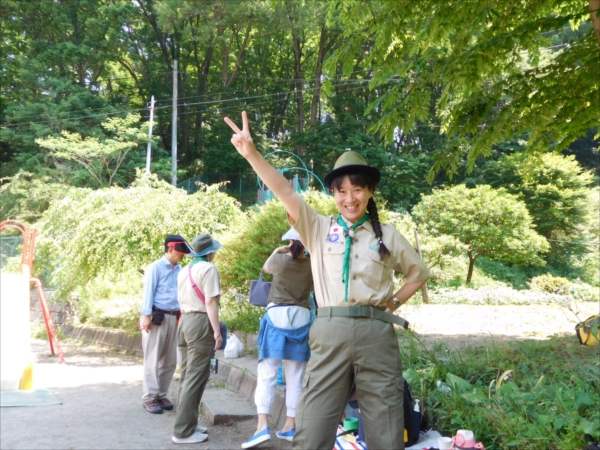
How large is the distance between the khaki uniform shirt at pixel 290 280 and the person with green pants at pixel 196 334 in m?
0.63

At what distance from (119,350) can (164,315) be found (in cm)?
585

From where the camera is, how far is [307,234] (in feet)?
11.4

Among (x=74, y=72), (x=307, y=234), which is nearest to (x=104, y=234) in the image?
(x=307, y=234)

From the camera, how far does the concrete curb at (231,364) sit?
666 centimetres

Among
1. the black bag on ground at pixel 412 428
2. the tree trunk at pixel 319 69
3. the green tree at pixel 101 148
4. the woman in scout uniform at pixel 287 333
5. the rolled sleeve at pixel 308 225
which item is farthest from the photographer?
the tree trunk at pixel 319 69

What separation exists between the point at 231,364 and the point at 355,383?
18.3 ft

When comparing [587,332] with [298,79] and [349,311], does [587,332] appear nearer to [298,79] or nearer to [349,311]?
[349,311]

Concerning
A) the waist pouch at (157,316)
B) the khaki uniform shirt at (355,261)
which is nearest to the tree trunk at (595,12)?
the khaki uniform shirt at (355,261)

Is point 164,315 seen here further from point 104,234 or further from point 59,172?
point 59,172

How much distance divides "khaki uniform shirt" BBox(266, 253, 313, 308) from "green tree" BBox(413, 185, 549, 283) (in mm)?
16497

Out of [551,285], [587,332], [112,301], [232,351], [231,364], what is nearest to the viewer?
[587,332]

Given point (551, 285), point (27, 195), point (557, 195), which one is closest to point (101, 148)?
Result: point (27, 195)

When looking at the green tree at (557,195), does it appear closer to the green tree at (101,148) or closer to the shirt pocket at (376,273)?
the green tree at (101,148)

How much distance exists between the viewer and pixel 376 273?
338 centimetres
